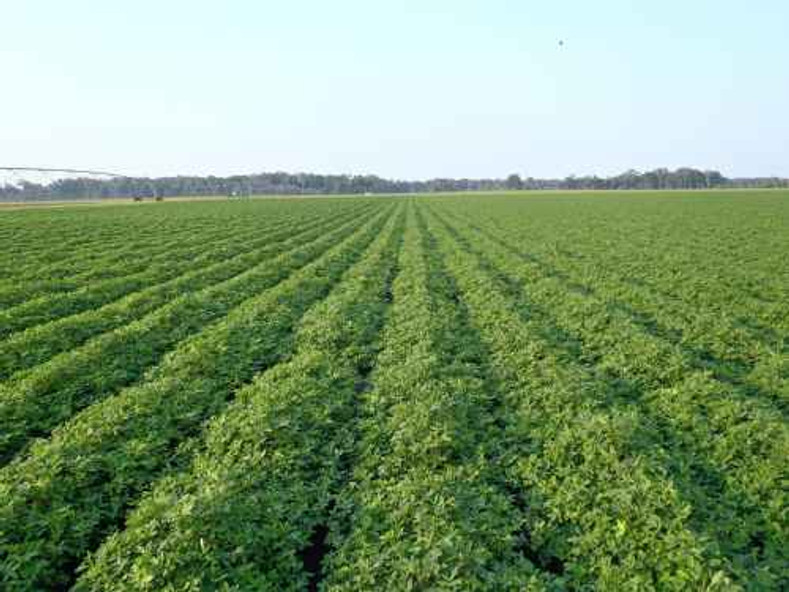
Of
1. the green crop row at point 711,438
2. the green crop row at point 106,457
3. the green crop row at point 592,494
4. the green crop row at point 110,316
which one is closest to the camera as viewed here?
the green crop row at point 592,494

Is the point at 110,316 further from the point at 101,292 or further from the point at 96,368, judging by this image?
the point at 96,368

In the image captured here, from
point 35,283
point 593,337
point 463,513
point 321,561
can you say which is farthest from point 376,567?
point 35,283

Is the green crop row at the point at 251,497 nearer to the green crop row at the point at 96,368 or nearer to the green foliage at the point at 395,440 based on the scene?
the green foliage at the point at 395,440

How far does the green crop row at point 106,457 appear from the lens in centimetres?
517

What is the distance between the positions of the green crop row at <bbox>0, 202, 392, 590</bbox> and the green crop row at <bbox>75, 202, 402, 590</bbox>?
1.40 ft

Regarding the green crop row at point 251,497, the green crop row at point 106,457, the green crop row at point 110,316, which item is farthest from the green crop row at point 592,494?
the green crop row at point 110,316

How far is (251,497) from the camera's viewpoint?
5652mm

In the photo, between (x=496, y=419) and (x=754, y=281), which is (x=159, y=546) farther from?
(x=754, y=281)

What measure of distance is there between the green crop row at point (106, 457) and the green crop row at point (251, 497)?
0.43 metres

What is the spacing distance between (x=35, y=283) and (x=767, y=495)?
20.9 m

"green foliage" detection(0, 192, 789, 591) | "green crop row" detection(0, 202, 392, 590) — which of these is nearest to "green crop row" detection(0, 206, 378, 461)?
"green foliage" detection(0, 192, 789, 591)

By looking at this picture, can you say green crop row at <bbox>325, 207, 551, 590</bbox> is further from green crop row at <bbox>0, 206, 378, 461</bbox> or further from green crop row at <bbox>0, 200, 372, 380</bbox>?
green crop row at <bbox>0, 200, 372, 380</bbox>

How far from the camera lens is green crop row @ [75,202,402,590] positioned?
187 inches

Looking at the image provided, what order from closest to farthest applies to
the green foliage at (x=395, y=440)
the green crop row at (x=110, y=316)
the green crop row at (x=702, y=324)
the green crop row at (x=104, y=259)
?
the green foliage at (x=395, y=440), the green crop row at (x=702, y=324), the green crop row at (x=110, y=316), the green crop row at (x=104, y=259)
